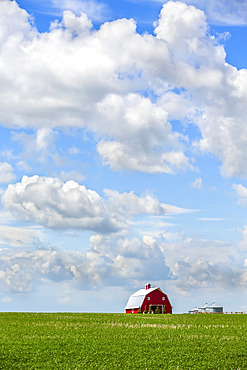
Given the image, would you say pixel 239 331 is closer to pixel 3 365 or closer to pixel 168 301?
pixel 3 365

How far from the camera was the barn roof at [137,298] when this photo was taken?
74088mm

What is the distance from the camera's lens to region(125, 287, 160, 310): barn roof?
243 feet

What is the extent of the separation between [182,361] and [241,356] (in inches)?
142

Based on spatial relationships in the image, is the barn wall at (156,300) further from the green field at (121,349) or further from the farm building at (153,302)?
the green field at (121,349)

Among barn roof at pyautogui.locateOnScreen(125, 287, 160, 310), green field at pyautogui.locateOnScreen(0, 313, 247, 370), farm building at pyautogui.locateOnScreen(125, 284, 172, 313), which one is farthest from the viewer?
barn roof at pyautogui.locateOnScreen(125, 287, 160, 310)

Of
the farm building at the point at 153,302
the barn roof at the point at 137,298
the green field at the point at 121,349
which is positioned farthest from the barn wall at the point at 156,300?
the green field at the point at 121,349

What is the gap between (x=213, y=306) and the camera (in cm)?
9325

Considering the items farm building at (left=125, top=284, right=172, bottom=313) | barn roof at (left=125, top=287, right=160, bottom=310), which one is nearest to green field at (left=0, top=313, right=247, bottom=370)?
farm building at (left=125, top=284, right=172, bottom=313)

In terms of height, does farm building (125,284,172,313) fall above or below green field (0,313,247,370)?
above

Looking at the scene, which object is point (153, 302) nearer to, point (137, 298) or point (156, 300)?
point (156, 300)

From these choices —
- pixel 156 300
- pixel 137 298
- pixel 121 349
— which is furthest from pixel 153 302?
pixel 121 349

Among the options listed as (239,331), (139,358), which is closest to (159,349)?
(139,358)

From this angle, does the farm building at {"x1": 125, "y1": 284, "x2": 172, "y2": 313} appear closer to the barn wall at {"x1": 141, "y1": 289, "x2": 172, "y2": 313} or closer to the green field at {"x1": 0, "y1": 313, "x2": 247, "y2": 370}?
the barn wall at {"x1": 141, "y1": 289, "x2": 172, "y2": 313}

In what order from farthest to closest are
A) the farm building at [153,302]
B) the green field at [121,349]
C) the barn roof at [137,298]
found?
the barn roof at [137,298] < the farm building at [153,302] < the green field at [121,349]
